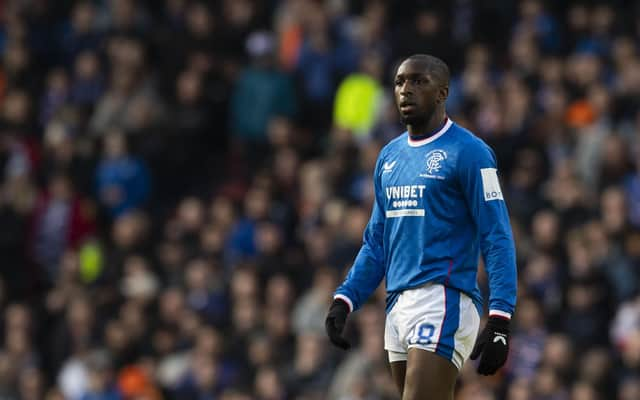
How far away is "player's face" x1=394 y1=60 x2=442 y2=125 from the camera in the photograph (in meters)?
7.28

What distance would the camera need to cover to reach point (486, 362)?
22.4 ft

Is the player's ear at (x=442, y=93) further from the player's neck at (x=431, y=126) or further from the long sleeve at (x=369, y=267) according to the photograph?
the long sleeve at (x=369, y=267)

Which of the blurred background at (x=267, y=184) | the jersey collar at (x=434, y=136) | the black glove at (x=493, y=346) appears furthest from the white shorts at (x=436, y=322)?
the blurred background at (x=267, y=184)

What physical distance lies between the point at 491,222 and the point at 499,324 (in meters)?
0.54

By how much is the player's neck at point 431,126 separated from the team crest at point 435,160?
13 cm

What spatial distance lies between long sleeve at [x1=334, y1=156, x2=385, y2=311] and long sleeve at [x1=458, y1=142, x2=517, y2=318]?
1.97 ft

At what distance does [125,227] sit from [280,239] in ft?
6.76

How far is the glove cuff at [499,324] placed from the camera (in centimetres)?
693

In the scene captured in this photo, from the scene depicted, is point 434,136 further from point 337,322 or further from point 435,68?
point 337,322

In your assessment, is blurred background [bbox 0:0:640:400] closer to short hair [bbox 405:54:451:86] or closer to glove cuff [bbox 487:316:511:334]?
glove cuff [bbox 487:316:511:334]

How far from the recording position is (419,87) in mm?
7281

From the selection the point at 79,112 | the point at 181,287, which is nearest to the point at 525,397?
the point at 181,287

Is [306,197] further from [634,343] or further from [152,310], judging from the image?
[634,343]

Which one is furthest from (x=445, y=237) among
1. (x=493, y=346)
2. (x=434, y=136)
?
(x=493, y=346)
